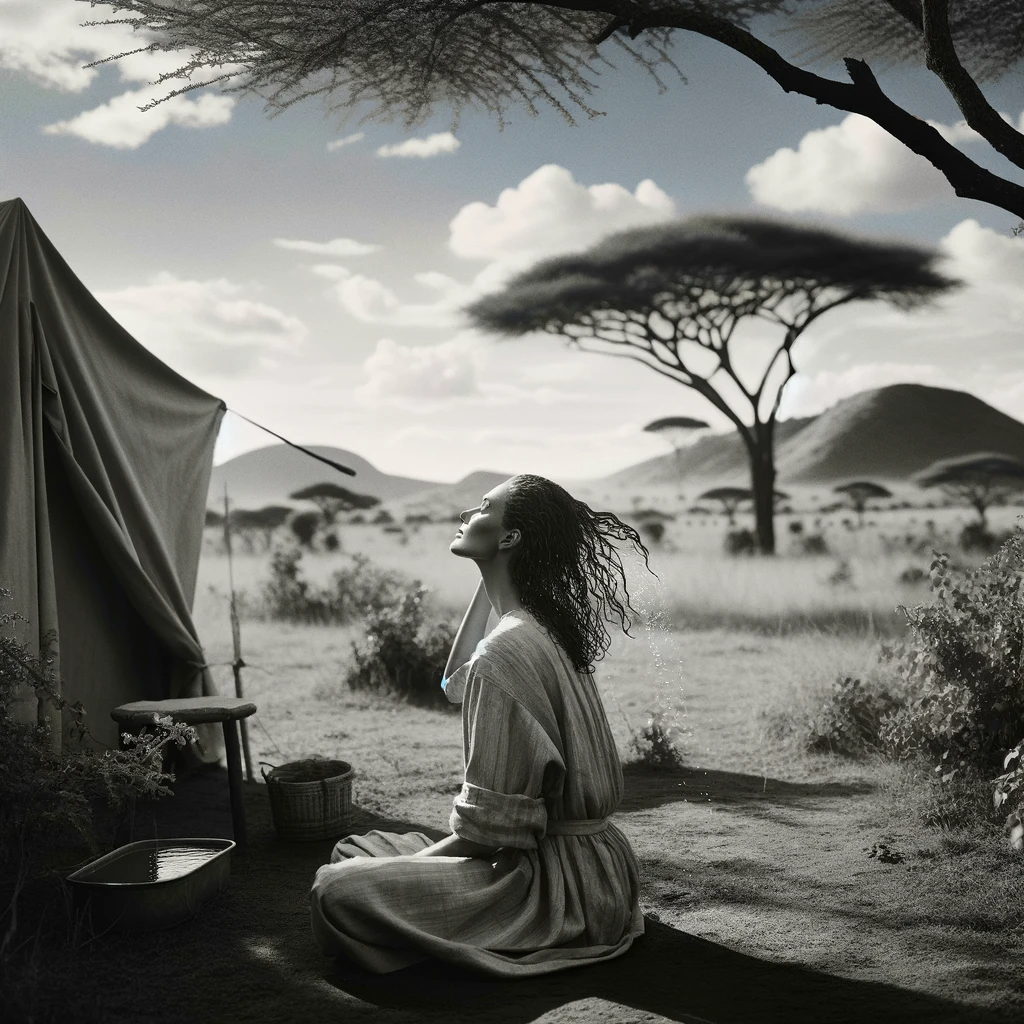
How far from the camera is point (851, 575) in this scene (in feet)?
38.5

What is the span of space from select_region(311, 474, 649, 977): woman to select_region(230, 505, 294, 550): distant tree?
17.5 m

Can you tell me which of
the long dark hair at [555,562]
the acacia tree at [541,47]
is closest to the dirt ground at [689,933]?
the long dark hair at [555,562]

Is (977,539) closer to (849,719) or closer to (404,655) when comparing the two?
(849,719)

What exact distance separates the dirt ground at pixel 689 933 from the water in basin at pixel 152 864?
0.55 feet

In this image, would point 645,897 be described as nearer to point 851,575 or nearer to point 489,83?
point 489,83

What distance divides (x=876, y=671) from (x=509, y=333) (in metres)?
8.98

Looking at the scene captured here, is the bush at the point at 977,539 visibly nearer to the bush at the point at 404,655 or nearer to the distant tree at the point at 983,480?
the distant tree at the point at 983,480

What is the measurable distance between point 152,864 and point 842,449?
51.3 ft

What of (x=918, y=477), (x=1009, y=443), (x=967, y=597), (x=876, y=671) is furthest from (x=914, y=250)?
(x=967, y=597)

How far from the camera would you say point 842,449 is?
17.5 meters

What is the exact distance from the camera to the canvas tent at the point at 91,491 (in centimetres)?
441

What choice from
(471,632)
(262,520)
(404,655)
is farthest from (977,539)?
(262,520)

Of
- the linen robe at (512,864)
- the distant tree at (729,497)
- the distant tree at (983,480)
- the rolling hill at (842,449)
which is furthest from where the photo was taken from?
the distant tree at (729,497)

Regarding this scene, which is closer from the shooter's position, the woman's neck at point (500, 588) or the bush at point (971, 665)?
the woman's neck at point (500, 588)
